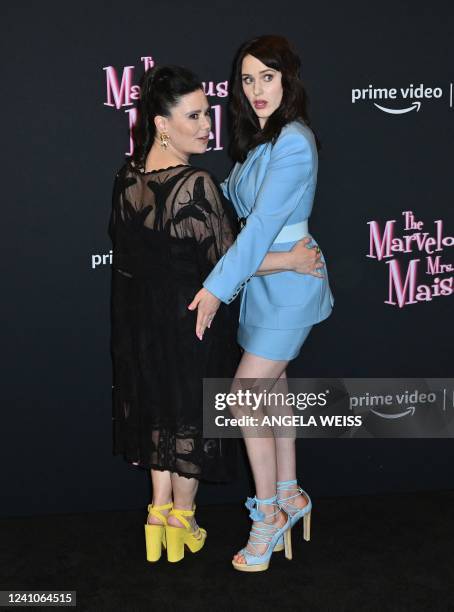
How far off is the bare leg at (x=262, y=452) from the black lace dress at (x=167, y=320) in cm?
8

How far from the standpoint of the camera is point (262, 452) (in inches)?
113

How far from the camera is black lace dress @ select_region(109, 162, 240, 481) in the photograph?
8.53ft

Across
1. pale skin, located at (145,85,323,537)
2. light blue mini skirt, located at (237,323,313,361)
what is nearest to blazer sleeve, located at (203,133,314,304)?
pale skin, located at (145,85,323,537)

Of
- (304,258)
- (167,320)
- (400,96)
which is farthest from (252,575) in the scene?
(400,96)

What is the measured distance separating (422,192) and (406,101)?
373mm

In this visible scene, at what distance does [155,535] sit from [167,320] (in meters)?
0.83

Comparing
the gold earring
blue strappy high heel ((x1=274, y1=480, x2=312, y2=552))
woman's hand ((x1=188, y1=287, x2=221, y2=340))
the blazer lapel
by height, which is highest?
the gold earring

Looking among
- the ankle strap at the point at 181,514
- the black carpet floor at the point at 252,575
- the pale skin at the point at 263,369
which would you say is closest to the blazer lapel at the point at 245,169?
the pale skin at the point at 263,369

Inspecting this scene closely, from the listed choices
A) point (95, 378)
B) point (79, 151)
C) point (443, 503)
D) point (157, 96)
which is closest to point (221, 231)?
point (157, 96)

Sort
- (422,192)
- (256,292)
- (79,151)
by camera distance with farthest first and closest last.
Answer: (422,192) → (79,151) → (256,292)

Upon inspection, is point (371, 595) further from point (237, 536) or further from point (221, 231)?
point (221, 231)

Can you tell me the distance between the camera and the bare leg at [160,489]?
2968mm

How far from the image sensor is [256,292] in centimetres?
282

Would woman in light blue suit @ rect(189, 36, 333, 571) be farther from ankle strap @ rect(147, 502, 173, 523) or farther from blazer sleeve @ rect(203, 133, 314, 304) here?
ankle strap @ rect(147, 502, 173, 523)
